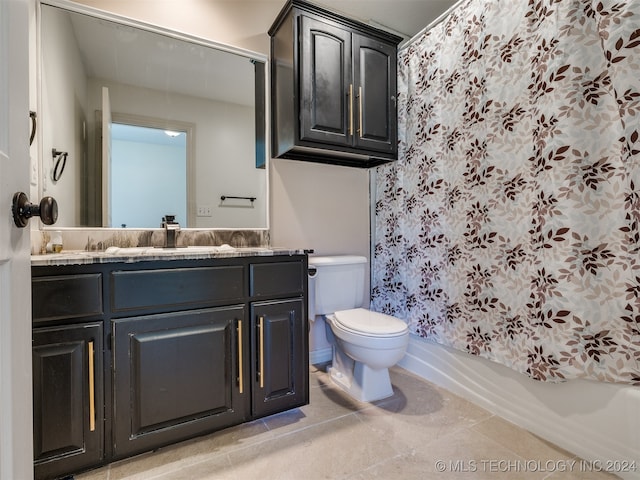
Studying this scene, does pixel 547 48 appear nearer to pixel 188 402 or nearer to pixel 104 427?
pixel 188 402

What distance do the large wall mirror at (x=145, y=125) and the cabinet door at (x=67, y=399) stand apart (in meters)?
0.71

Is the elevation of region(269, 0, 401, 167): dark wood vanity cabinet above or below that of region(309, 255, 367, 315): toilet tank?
above

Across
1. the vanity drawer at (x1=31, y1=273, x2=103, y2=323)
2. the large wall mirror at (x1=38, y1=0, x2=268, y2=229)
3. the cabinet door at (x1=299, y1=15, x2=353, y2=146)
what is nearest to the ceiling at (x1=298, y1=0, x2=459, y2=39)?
the cabinet door at (x1=299, y1=15, x2=353, y2=146)

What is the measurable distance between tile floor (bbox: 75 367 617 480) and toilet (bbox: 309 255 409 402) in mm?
163

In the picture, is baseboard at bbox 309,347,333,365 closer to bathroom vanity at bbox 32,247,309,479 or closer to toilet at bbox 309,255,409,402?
toilet at bbox 309,255,409,402

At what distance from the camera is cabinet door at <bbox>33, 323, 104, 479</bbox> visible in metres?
1.10

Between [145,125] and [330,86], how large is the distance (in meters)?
1.08

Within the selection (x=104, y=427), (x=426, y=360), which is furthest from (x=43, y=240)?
(x=426, y=360)

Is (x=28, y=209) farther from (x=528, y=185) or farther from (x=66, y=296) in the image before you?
(x=528, y=185)

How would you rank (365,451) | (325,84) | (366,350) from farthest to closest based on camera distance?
(325,84), (366,350), (365,451)

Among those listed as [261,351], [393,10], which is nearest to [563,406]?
[261,351]

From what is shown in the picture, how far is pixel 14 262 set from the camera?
607 millimetres

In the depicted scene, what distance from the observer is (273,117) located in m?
2.06

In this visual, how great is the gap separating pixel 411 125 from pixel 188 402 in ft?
6.68
